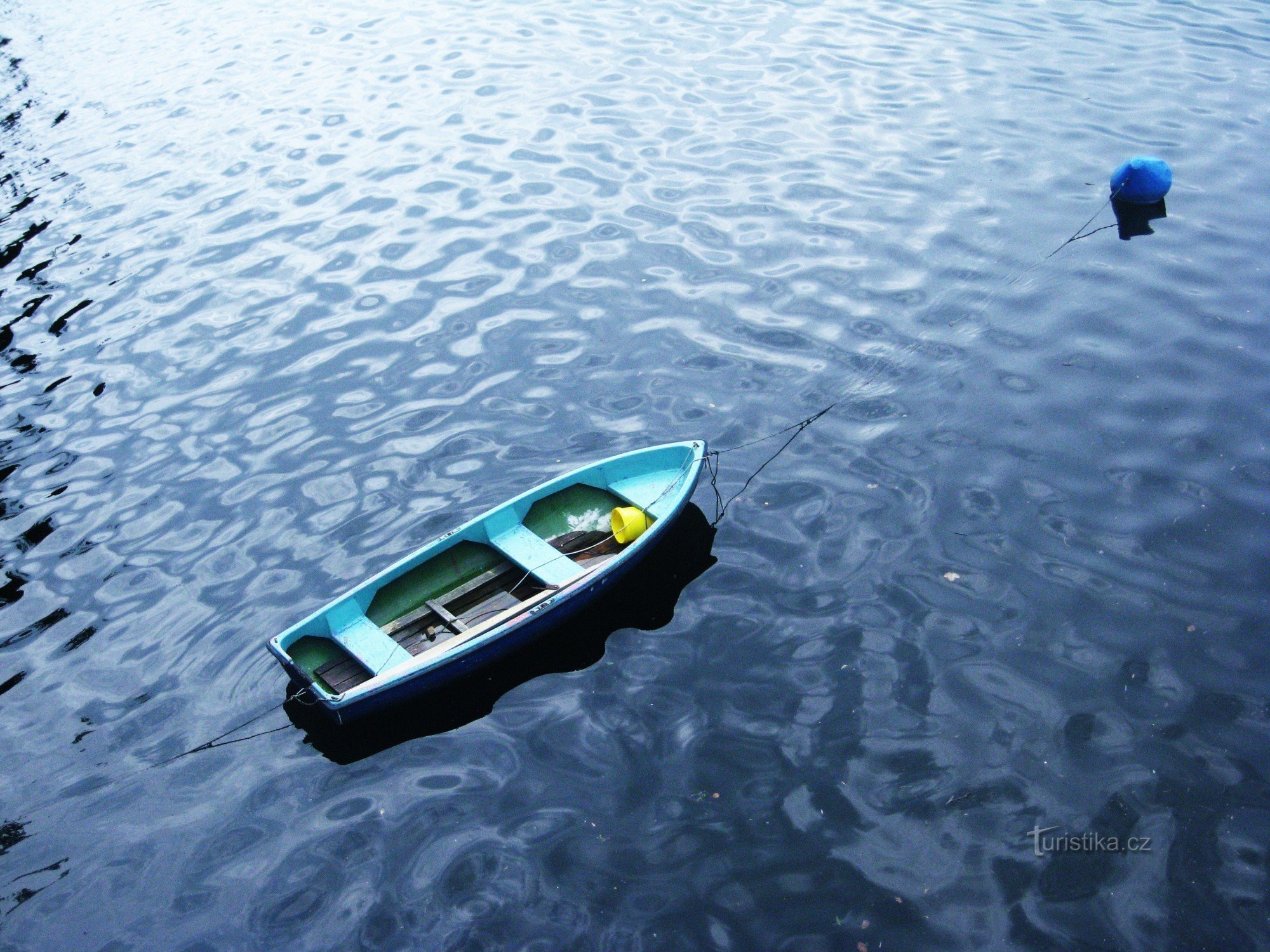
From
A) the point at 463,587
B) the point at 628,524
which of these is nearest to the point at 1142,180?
the point at 628,524

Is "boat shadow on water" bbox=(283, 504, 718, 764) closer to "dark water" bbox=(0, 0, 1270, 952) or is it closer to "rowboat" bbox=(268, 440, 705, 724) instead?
"dark water" bbox=(0, 0, 1270, 952)

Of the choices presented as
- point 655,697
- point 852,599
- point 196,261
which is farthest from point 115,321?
point 852,599

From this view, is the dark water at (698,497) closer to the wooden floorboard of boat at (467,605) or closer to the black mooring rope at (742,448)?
the black mooring rope at (742,448)

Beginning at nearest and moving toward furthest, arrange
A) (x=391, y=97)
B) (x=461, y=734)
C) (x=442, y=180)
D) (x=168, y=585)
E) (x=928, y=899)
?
(x=928, y=899) < (x=461, y=734) < (x=168, y=585) < (x=442, y=180) < (x=391, y=97)

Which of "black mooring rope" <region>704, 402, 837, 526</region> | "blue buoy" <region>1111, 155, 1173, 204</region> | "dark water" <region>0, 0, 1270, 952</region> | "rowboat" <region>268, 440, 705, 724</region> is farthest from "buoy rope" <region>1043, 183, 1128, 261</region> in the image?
"rowboat" <region>268, 440, 705, 724</region>

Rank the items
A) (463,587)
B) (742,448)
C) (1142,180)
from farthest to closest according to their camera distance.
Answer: (1142,180), (742,448), (463,587)

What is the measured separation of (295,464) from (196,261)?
688 centimetres

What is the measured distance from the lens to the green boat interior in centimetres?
997

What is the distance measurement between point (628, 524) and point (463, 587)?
6.38 ft

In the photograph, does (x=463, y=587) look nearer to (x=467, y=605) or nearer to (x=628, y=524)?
(x=467, y=605)

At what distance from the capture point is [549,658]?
10.3 meters

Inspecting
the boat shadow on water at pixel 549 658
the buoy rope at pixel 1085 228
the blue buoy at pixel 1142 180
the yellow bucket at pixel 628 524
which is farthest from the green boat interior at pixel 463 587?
the blue buoy at pixel 1142 180

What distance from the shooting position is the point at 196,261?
1766 centimetres

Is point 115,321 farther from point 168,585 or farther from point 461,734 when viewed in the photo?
point 461,734
